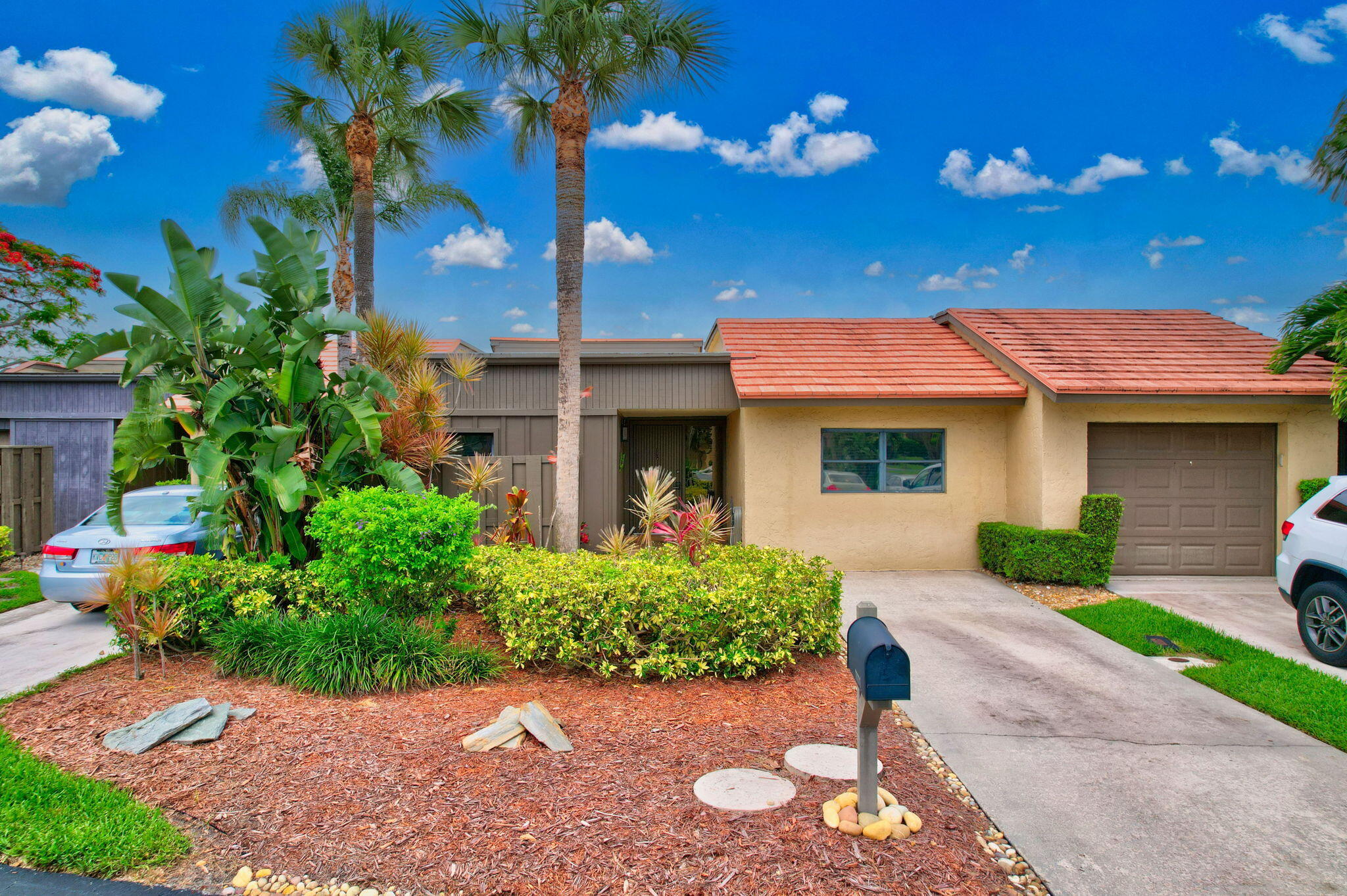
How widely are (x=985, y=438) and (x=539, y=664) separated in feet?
27.9

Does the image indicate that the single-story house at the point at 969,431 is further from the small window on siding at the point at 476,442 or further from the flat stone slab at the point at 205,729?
the flat stone slab at the point at 205,729

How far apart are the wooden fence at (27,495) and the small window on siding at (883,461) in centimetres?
1346

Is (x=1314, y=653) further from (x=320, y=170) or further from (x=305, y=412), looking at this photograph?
(x=320, y=170)

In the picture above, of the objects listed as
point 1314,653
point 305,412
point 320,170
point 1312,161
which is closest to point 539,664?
point 305,412

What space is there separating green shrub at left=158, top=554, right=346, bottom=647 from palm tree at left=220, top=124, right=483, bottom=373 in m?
11.8

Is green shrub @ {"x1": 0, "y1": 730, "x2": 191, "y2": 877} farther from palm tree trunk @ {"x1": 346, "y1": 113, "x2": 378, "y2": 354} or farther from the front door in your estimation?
the front door

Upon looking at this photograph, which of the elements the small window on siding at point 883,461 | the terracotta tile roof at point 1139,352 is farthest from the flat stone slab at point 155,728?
the terracotta tile roof at point 1139,352

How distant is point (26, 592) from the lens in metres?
9.73

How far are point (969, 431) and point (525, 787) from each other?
970 cm

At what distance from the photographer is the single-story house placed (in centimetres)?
1058

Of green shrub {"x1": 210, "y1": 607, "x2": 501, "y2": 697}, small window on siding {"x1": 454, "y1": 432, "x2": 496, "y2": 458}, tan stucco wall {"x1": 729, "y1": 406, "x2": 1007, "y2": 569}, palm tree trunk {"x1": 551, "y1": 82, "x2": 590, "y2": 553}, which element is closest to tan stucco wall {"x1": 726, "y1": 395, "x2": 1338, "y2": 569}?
tan stucco wall {"x1": 729, "y1": 406, "x2": 1007, "y2": 569}

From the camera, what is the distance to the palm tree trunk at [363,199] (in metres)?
12.2

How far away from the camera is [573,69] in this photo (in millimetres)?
9047

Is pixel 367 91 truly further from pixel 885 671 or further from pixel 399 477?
pixel 885 671
